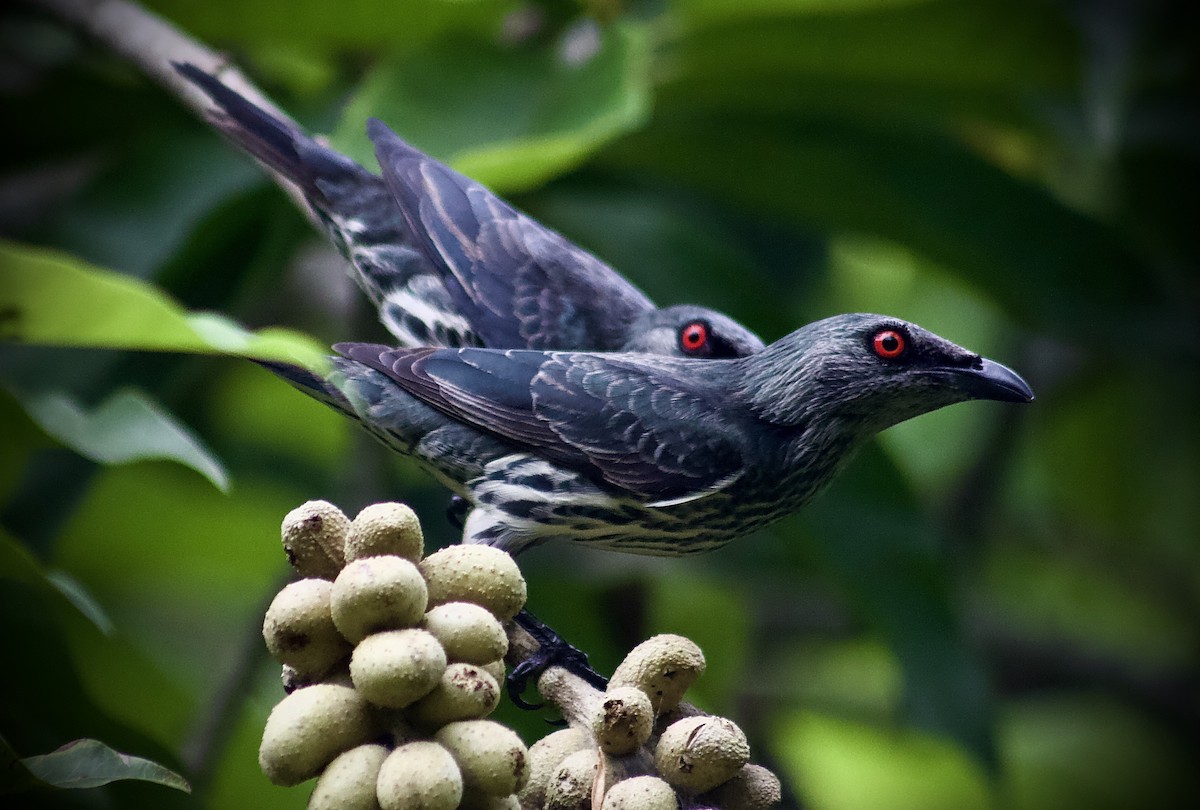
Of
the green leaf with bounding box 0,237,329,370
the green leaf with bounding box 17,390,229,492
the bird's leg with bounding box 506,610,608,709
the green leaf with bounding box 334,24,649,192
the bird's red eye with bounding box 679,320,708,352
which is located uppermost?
the green leaf with bounding box 334,24,649,192

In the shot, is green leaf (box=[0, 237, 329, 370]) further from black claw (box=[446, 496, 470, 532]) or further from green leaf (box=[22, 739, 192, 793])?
black claw (box=[446, 496, 470, 532])

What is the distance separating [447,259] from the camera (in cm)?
269

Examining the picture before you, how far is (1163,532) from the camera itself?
5.08 meters

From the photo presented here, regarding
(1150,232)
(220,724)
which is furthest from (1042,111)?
(220,724)

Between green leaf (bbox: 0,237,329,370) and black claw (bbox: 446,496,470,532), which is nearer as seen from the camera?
green leaf (bbox: 0,237,329,370)

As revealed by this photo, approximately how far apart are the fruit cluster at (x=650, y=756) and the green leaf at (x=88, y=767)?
1.52ft

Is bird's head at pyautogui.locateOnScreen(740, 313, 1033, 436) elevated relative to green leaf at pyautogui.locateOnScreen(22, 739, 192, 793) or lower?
elevated

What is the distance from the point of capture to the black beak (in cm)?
216

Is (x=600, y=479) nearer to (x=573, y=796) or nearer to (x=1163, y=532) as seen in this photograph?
(x=573, y=796)

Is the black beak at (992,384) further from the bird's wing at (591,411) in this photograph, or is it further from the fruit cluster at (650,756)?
the fruit cluster at (650,756)

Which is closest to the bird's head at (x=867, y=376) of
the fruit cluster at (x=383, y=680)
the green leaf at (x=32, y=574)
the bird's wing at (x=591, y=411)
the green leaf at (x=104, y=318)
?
the bird's wing at (x=591, y=411)

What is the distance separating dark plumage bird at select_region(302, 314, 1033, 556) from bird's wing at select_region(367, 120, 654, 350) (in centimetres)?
29

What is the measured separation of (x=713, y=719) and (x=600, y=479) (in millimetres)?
901

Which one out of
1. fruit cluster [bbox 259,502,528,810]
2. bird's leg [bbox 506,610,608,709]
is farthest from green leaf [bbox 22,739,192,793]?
bird's leg [bbox 506,610,608,709]
